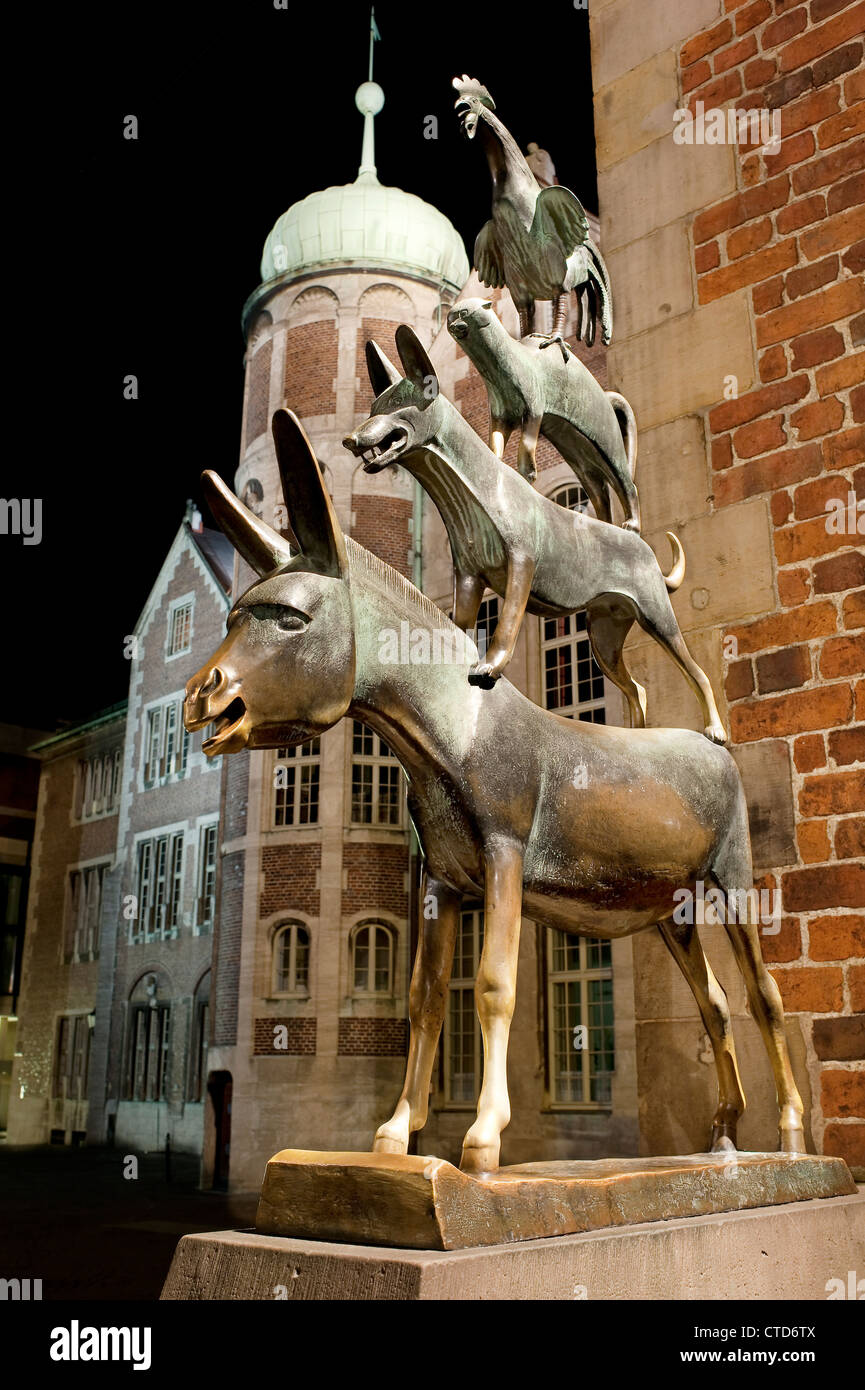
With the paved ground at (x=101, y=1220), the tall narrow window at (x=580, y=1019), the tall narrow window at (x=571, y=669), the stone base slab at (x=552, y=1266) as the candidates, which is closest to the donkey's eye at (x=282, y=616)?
the stone base slab at (x=552, y=1266)

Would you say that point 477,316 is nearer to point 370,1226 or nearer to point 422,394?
point 422,394

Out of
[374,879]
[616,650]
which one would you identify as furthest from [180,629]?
[616,650]

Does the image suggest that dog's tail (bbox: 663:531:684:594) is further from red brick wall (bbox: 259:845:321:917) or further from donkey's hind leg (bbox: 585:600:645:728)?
red brick wall (bbox: 259:845:321:917)

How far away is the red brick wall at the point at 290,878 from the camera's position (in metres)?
19.0

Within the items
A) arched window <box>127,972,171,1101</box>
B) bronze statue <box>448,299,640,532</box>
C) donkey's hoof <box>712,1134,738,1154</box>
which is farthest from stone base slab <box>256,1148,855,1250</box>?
arched window <box>127,972,171,1101</box>

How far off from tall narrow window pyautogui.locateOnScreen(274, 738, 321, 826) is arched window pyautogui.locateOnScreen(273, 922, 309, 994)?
179 cm

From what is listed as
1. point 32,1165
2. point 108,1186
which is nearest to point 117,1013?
point 32,1165

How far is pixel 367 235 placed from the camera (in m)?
Result: 21.5

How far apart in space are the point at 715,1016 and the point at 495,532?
148 centimetres

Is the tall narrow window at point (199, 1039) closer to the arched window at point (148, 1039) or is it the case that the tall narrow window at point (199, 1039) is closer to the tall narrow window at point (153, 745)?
the arched window at point (148, 1039)

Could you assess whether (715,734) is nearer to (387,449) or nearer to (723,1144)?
(723,1144)

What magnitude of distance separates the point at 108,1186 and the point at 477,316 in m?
19.7
